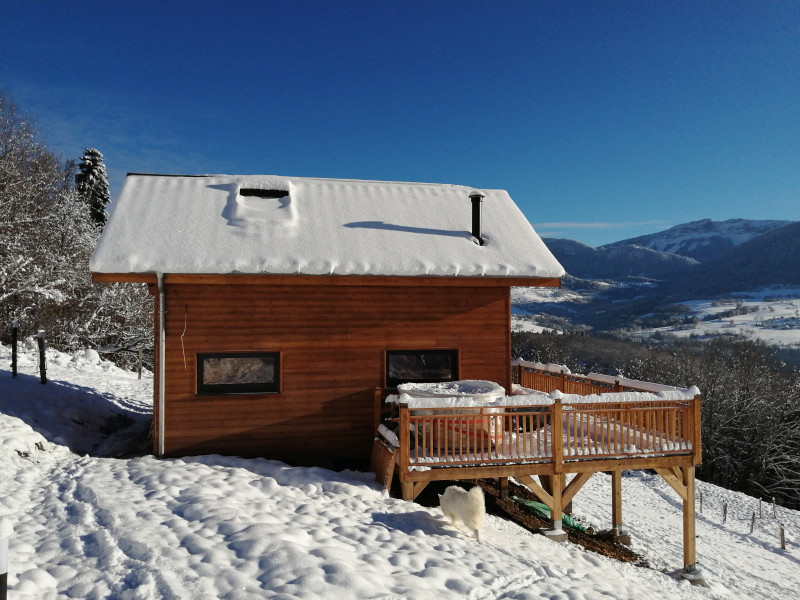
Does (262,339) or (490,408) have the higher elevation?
(262,339)

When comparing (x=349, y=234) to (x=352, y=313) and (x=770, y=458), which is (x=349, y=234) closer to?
(x=352, y=313)

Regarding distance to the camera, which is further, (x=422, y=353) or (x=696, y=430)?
(x=422, y=353)

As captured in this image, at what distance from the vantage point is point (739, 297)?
197m

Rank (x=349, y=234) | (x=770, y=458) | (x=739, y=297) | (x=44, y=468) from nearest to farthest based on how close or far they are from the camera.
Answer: (x=44, y=468) → (x=349, y=234) → (x=770, y=458) → (x=739, y=297)

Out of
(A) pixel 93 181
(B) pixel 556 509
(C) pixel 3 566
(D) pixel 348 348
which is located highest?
(A) pixel 93 181

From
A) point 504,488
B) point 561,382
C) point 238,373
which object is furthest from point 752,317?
point 238,373

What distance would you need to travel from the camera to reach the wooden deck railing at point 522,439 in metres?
7.52

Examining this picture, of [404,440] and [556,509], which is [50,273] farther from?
[556,509]

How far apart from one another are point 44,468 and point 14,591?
4.44 metres

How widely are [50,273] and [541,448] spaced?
21.3m

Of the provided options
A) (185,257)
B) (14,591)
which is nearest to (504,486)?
(185,257)

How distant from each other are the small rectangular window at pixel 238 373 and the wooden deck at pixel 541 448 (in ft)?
7.31

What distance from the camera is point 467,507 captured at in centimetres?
664

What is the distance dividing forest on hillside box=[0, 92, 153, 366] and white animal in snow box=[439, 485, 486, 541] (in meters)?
15.9
